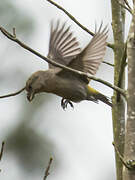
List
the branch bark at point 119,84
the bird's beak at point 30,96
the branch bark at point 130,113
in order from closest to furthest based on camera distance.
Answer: the branch bark at point 130,113 → the branch bark at point 119,84 → the bird's beak at point 30,96

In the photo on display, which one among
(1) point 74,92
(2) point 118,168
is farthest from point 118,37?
(2) point 118,168

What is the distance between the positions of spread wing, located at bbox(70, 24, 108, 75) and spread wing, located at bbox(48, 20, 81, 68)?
280 millimetres

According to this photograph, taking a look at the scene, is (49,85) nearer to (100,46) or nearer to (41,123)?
(100,46)

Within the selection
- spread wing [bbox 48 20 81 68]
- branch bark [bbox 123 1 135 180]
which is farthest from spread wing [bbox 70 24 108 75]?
branch bark [bbox 123 1 135 180]

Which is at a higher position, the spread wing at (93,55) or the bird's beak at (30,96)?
the spread wing at (93,55)

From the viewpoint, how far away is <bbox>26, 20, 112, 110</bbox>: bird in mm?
4473

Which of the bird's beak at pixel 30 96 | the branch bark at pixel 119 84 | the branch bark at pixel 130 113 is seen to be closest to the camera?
the branch bark at pixel 130 113

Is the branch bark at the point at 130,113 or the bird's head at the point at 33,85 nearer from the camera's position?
the branch bark at the point at 130,113

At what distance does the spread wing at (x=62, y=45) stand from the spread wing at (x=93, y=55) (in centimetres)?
28

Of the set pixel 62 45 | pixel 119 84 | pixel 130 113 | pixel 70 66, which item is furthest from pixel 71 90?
pixel 130 113

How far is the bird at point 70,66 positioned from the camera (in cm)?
447

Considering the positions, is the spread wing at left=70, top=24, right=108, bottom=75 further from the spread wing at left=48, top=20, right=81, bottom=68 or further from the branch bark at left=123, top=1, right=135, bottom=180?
the branch bark at left=123, top=1, right=135, bottom=180

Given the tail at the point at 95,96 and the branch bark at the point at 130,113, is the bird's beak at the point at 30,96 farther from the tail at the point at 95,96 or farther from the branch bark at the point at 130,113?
the branch bark at the point at 130,113

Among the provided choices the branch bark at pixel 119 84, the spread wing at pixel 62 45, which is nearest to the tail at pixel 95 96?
the spread wing at pixel 62 45
